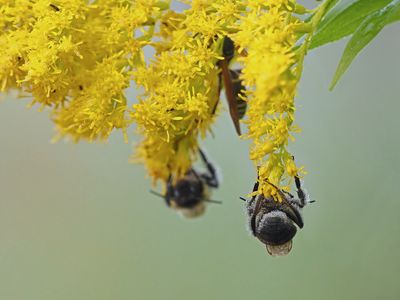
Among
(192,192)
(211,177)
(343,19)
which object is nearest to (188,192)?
(192,192)

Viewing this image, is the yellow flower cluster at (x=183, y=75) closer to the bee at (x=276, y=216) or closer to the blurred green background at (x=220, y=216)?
the bee at (x=276, y=216)

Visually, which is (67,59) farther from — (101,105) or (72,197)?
(72,197)

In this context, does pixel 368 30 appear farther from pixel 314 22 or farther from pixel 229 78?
pixel 229 78

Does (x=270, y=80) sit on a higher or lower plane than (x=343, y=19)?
lower

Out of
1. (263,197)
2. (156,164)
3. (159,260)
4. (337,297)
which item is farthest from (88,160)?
(263,197)

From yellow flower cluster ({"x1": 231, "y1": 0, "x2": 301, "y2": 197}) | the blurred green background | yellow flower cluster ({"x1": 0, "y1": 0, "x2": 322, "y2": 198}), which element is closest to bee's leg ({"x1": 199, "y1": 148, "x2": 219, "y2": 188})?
yellow flower cluster ({"x1": 0, "y1": 0, "x2": 322, "y2": 198})

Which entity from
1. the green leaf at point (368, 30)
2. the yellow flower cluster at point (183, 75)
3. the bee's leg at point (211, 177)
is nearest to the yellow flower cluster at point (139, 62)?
the yellow flower cluster at point (183, 75)
